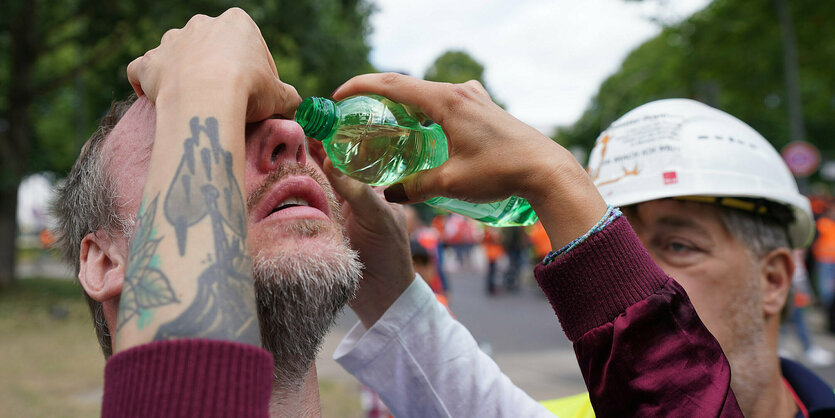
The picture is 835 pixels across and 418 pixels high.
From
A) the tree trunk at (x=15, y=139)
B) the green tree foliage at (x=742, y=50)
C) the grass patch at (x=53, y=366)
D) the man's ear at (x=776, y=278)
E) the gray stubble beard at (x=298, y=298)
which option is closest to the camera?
the gray stubble beard at (x=298, y=298)

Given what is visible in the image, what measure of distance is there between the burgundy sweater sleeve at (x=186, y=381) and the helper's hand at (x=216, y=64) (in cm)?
44

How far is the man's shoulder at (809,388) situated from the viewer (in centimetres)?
204

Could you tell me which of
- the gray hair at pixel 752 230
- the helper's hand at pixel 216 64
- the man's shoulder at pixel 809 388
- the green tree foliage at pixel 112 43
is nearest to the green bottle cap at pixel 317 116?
the helper's hand at pixel 216 64

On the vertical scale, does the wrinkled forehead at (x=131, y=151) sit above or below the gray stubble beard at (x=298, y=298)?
above

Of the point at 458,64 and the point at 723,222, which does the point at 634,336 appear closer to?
the point at 723,222

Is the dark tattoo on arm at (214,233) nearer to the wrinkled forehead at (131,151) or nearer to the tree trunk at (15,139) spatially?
the wrinkled forehead at (131,151)

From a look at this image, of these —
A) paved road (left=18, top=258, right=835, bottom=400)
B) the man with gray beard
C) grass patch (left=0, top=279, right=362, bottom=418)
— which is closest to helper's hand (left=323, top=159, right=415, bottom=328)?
the man with gray beard

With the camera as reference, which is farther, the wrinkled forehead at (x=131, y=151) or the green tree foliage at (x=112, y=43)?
the green tree foliage at (x=112, y=43)

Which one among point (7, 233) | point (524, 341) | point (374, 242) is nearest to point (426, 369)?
point (374, 242)

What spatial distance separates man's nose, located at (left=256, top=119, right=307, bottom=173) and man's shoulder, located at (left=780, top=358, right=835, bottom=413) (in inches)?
70.6

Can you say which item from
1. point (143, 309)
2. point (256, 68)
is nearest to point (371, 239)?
point (256, 68)

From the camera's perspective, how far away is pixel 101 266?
1.61 metres

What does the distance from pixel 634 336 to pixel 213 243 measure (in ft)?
2.55

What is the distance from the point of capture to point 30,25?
15508 mm
